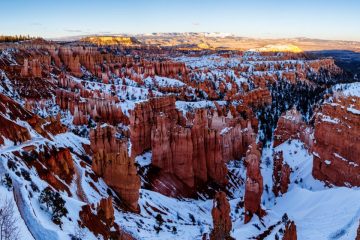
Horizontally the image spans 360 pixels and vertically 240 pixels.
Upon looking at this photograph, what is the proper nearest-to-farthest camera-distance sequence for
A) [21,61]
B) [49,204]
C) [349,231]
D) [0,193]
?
[0,193], [49,204], [349,231], [21,61]

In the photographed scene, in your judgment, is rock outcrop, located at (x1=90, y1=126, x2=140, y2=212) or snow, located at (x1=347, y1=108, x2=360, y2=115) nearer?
rock outcrop, located at (x1=90, y1=126, x2=140, y2=212)

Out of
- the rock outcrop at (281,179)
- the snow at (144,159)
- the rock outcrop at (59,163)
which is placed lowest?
the rock outcrop at (281,179)

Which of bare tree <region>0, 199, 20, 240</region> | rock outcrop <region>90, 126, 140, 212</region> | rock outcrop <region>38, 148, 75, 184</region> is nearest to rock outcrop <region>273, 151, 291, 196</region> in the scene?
rock outcrop <region>90, 126, 140, 212</region>

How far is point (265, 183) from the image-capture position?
48.3 meters

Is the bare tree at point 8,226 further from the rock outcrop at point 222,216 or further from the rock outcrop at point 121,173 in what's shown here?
the rock outcrop at point 121,173

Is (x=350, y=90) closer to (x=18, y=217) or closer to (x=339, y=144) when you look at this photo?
(x=339, y=144)

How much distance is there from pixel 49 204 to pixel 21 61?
69.6 m

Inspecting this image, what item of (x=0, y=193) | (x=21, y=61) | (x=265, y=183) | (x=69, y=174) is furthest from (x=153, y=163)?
(x=21, y=61)

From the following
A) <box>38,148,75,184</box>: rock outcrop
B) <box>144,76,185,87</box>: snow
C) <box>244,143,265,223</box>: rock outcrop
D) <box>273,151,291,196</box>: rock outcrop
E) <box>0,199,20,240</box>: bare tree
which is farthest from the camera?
<box>144,76,185,87</box>: snow

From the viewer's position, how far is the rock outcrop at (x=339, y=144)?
3815cm

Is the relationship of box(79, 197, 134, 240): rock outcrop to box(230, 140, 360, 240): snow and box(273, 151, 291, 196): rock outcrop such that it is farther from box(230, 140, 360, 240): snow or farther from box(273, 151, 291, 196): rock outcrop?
box(273, 151, 291, 196): rock outcrop

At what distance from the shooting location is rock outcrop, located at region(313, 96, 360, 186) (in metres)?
38.2

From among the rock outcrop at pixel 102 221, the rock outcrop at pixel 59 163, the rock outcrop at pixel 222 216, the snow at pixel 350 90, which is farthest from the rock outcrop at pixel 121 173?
the snow at pixel 350 90

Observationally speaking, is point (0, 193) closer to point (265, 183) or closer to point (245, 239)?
point (245, 239)
